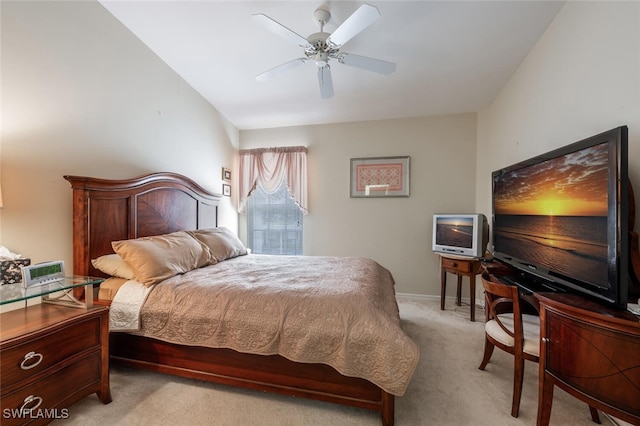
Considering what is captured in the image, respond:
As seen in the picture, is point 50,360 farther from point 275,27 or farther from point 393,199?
point 393,199

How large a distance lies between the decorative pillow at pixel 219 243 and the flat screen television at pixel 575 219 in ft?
8.77

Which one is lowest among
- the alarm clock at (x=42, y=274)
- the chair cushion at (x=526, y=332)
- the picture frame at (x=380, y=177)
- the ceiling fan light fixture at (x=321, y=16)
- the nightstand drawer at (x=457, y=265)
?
the chair cushion at (x=526, y=332)

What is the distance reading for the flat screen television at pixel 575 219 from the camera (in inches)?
46.9

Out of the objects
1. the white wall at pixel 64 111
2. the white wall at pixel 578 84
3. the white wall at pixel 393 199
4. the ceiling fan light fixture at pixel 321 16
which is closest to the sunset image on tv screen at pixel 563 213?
the white wall at pixel 578 84

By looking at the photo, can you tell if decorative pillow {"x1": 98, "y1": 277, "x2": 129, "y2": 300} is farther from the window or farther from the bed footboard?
the window

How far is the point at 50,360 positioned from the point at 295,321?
1.29 meters

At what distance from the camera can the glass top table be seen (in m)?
1.26

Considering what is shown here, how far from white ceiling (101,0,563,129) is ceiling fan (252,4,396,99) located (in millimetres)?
260

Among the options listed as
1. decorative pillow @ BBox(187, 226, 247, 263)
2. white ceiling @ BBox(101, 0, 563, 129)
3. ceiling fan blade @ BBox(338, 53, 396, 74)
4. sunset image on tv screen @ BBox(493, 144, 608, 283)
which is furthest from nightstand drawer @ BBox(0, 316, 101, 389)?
sunset image on tv screen @ BBox(493, 144, 608, 283)

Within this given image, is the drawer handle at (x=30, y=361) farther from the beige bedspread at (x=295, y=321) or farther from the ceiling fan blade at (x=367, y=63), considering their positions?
the ceiling fan blade at (x=367, y=63)

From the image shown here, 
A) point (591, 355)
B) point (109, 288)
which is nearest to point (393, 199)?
→ point (591, 355)

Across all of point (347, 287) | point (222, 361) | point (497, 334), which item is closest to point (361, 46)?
point (347, 287)

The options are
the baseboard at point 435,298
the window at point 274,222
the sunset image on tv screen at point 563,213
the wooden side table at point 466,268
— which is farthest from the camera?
the window at point 274,222

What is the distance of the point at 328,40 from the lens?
6.18ft
